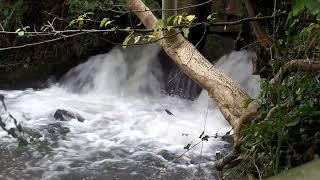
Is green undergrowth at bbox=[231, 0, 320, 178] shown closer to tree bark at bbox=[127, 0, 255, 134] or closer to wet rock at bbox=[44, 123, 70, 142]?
tree bark at bbox=[127, 0, 255, 134]

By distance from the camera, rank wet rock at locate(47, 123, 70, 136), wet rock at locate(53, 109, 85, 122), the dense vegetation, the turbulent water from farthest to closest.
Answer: wet rock at locate(53, 109, 85, 122)
wet rock at locate(47, 123, 70, 136)
the turbulent water
the dense vegetation

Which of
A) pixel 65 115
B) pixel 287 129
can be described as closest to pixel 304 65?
pixel 287 129

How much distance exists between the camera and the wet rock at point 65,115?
20.5 ft

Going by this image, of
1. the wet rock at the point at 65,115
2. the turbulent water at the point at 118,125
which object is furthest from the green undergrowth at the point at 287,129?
the wet rock at the point at 65,115

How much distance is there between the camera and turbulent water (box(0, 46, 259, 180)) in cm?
472

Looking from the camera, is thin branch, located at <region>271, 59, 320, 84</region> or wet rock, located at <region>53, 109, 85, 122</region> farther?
wet rock, located at <region>53, 109, 85, 122</region>

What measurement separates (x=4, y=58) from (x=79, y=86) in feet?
5.43

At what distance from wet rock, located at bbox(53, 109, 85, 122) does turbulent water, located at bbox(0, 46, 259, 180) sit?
80 millimetres

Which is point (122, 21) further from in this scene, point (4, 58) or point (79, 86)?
point (4, 58)

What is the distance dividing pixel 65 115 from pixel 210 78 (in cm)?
345

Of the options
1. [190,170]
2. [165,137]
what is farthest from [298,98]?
[165,137]

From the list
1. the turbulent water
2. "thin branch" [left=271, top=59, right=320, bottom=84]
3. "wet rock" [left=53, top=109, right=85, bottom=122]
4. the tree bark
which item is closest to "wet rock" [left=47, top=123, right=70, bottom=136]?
the turbulent water

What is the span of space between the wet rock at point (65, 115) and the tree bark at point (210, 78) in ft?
8.31

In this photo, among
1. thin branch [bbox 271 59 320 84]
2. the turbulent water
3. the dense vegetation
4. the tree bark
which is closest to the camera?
the dense vegetation
